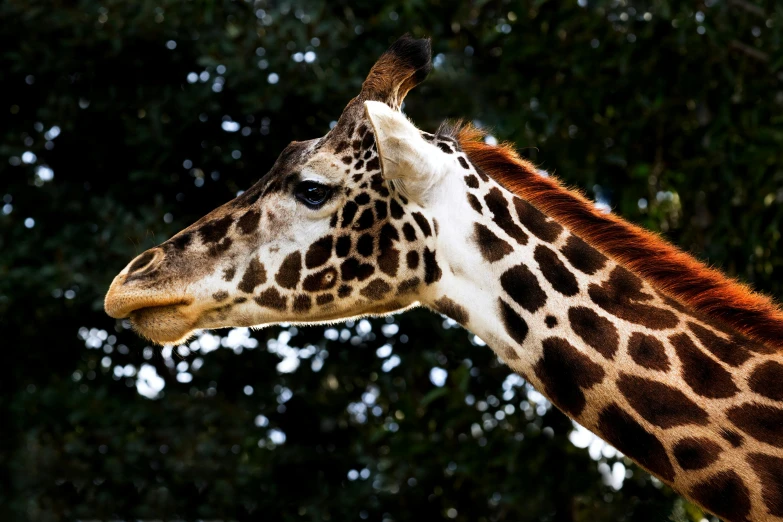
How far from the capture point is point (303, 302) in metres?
2.98

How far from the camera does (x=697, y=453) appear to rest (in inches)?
97.3

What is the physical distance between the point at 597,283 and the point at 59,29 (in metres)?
4.97

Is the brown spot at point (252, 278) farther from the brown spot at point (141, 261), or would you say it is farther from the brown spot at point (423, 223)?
the brown spot at point (423, 223)

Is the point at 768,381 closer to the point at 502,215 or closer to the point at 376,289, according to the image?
the point at 502,215

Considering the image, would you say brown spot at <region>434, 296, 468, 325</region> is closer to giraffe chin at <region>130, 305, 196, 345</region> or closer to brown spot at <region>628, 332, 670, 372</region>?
brown spot at <region>628, 332, 670, 372</region>

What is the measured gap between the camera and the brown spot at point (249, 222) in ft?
9.89

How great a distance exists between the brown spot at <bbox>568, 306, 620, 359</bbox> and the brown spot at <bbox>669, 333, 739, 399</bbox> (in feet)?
0.51

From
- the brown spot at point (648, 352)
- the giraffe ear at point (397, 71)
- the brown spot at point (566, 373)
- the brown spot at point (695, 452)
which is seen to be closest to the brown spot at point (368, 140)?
the giraffe ear at point (397, 71)

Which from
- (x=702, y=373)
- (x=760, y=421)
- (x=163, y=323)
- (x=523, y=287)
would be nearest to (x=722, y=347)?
(x=702, y=373)

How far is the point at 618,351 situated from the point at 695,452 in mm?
327

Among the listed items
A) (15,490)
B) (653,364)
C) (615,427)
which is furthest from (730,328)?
(15,490)

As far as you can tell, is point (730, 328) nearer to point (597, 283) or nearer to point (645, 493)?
point (597, 283)

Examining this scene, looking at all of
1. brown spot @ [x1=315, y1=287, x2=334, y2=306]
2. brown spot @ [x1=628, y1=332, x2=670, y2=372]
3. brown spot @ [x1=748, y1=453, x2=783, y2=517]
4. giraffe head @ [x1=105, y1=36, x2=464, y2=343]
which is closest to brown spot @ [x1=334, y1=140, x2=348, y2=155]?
giraffe head @ [x1=105, y1=36, x2=464, y2=343]

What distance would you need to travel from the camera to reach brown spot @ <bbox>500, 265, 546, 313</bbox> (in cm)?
274
